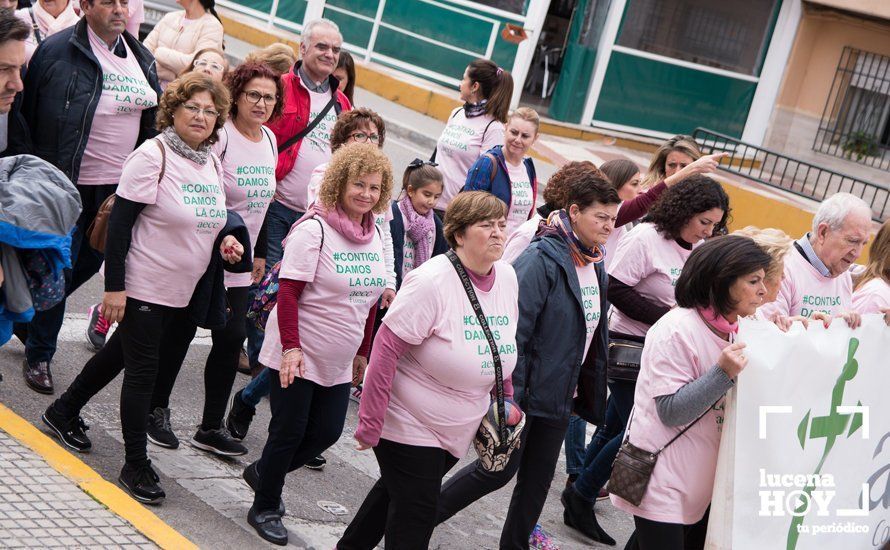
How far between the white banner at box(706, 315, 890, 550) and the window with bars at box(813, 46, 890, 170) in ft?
48.5

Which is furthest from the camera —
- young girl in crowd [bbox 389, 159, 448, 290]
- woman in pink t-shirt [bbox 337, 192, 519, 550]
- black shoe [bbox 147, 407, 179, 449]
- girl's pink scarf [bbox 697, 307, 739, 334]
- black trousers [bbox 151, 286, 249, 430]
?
young girl in crowd [bbox 389, 159, 448, 290]

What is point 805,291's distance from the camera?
21.2 feet

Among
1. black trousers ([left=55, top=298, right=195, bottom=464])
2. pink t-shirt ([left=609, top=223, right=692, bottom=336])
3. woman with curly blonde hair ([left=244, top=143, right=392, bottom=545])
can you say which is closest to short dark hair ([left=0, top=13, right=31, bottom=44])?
black trousers ([left=55, top=298, right=195, bottom=464])

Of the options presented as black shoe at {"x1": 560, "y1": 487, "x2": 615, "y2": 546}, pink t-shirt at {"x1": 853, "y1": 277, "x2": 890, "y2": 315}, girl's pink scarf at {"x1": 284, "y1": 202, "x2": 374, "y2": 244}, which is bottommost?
black shoe at {"x1": 560, "y1": 487, "x2": 615, "y2": 546}

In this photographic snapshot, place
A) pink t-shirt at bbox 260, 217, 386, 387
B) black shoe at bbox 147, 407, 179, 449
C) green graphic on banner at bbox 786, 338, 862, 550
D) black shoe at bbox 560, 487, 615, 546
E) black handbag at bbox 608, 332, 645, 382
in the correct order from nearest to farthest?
green graphic on banner at bbox 786, 338, 862, 550 → pink t-shirt at bbox 260, 217, 386, 387 → black shoe at bbox 147, 407, 179, 449 → black handbag at bbox 608, 332, 645, 382 → black shoe at bbox 560, 487, 615, 546

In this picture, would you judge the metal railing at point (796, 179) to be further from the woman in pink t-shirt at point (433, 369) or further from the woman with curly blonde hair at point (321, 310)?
the woman in pink t-shirt at point (433, 369)

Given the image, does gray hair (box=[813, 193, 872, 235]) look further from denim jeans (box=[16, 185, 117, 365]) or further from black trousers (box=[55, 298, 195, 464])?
denim jeans (box=[16, 185, 117, 365])

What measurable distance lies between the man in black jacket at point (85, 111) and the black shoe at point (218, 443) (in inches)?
35.5

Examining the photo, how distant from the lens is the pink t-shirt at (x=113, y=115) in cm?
636

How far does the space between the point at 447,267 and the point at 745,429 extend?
1.43 metres

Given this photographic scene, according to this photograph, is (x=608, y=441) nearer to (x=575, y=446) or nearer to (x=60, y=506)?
(x=575, y=446)

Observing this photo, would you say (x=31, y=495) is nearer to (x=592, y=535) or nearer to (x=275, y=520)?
(x=275, y=520)

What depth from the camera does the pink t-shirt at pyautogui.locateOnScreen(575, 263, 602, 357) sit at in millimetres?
5578

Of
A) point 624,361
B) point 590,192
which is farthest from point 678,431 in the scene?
Result: point 624,361
